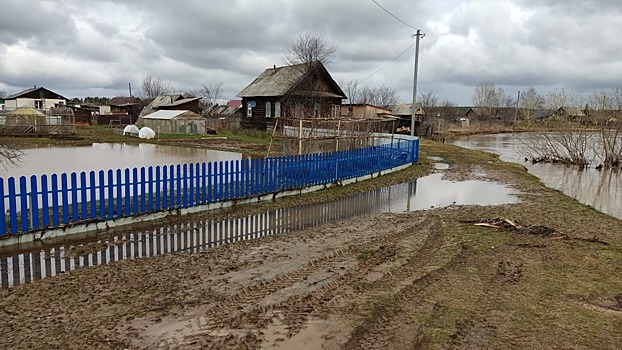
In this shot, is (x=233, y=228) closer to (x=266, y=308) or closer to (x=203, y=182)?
(x=203, y=182)

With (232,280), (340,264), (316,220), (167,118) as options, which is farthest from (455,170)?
(167,118)

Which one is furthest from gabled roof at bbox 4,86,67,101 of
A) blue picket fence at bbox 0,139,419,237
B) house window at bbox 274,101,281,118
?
blue picket fence at bbox 0,139,419,237

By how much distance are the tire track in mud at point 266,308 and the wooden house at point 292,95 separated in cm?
2928

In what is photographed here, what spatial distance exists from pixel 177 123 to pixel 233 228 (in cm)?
3247

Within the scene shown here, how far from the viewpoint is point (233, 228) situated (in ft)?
30.3

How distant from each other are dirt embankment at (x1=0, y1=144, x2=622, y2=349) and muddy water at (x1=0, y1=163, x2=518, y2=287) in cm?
60

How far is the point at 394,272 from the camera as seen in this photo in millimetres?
6363

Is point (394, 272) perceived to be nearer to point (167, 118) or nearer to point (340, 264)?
point (340, 264)

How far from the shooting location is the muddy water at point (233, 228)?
264 inches

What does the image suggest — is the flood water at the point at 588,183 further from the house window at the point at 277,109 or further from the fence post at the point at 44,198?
the house window at the point at 277,109

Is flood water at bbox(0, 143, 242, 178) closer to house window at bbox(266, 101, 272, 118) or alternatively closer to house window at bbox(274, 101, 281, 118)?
house window at bbox(274, 101, 281, 118)

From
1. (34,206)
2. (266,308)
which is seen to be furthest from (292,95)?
(266,308)

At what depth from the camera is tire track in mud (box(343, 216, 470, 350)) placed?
431cm

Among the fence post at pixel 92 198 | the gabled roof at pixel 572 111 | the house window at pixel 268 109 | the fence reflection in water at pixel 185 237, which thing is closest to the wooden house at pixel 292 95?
the house window at pixel 268 109
